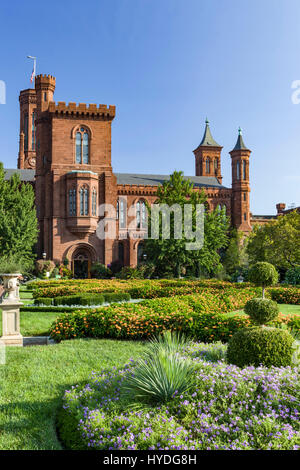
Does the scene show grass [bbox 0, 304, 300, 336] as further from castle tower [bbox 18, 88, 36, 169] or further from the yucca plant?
castle tower [bbox 18, 88, 36, 169]

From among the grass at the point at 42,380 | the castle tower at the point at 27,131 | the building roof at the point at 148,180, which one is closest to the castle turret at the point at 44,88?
the building roof at the point at 148,180

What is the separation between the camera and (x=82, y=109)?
35.5 meters

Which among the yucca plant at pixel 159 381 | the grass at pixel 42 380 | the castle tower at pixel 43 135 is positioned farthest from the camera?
the castle tower at pixel 43 135

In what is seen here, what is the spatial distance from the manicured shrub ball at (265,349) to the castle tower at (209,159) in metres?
52.0

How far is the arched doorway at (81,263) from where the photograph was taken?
35.7 metres

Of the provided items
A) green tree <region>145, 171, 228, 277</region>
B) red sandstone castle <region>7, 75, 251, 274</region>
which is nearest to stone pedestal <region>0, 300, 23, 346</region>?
green tree <region>145, 171, 228, 277</region>

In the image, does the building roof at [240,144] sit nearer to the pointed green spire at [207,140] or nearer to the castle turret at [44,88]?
the pointed green spire at [207,140]

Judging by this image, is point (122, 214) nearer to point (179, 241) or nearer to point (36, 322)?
point (179, 241)

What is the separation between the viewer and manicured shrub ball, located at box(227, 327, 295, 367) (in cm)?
522

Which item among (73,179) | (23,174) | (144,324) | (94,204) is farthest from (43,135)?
(144,324)

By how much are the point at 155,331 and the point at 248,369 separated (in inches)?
181

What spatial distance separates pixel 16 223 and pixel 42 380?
28351 millimetres
